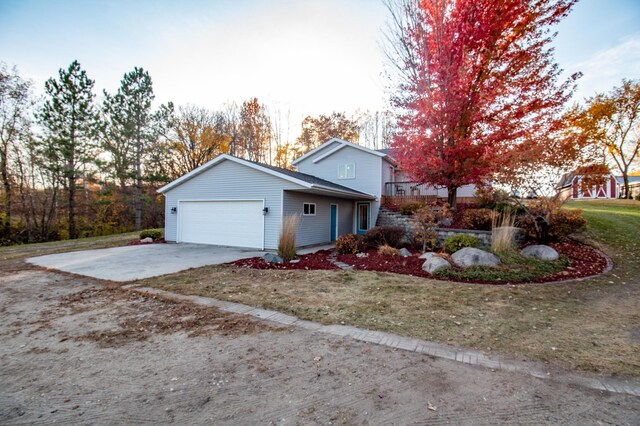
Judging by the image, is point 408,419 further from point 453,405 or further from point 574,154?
point 574,154

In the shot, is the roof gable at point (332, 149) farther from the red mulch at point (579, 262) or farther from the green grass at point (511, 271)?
the green grass at point (511, 271)

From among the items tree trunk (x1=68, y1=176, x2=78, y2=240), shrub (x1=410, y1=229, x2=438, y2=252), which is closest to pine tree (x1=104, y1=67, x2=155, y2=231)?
tree trunk (x1=68, y1=176, x2=78, y2=240)

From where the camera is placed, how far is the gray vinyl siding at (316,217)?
36.8 ft

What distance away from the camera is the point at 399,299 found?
4.92m

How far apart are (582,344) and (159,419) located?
428 centimetres

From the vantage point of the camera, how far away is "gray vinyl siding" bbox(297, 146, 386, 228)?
15258 mm

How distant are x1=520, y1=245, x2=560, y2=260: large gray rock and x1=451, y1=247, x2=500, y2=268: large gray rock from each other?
4.36 ft

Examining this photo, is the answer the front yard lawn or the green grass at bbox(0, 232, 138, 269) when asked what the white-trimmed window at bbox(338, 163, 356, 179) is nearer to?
the front yard lawn

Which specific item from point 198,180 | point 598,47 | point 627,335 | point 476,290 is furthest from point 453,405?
point 598,47

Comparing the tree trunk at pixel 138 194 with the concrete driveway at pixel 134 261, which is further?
the tree trunk at pixel 138 194

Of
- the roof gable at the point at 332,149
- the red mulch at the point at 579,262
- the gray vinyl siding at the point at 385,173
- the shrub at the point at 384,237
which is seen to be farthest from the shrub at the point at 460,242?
the roof gable at the point at 332,149

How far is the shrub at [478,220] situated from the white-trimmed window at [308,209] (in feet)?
19.6

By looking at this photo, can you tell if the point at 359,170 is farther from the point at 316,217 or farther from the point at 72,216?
the point at 72,216

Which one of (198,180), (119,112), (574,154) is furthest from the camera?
(119,112)
